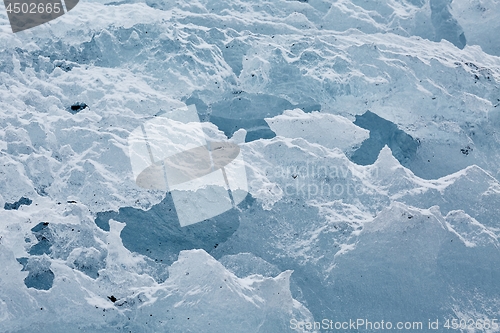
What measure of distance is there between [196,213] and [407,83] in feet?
8.48

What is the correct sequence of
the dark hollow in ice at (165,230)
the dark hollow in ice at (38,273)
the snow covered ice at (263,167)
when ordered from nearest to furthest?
1. the snow covered ice at (263,167)
2. the dark hollow in ice at (38,273)
3. the dark hollow in ice at (165,230)

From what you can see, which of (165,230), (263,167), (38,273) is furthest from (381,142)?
(38,273)

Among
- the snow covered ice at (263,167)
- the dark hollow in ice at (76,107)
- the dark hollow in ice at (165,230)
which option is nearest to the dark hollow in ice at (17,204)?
the snow covered ice at (263,167)

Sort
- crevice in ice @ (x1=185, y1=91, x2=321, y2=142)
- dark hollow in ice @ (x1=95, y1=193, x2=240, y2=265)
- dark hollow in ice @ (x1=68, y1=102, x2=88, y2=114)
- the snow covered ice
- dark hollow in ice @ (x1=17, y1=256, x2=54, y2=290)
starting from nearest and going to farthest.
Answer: the snow covered ice < dark hollow in ice @ (x1=17, y1=256, x2=54, y2=290) < dark hollow in ice @ (x1=95, y1=193, x2=240, y2=265) < dark hollow in ice @ (x1=68, y1=102, x2=88, y2=114) < crevice in ice @ (x1=185, y1=91, x2=321, y2=142)

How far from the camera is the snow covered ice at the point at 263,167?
361 cm

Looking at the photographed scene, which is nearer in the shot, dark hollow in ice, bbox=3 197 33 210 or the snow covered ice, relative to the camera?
the snow covered ice

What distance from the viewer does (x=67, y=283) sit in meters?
3.54

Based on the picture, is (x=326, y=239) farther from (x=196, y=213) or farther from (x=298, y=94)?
(x=298, y=94)

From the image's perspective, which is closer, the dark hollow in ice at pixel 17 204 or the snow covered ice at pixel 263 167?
the snow covered ice at pixel 263 167

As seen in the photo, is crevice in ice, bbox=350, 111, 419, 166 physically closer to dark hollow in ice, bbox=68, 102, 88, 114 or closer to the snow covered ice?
the snow covered ice

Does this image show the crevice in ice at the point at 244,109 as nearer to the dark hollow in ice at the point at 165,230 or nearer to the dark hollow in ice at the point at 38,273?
the dark hollow in ice at the point at 165,230

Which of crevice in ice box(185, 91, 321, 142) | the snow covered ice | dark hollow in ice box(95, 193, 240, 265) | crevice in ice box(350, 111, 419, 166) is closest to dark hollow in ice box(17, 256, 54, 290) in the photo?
the snow covered ice

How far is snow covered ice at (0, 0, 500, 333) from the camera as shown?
11.8 ft

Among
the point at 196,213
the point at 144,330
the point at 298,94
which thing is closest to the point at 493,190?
the point at 298,94
